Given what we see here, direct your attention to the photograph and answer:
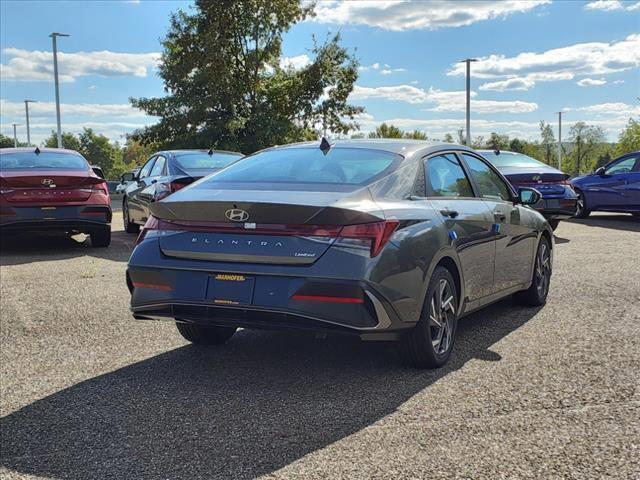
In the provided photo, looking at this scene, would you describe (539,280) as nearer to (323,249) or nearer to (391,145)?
(391,145)

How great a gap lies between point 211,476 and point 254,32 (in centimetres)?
3575

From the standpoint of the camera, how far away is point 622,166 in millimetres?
16281

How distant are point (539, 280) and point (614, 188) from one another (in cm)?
1057

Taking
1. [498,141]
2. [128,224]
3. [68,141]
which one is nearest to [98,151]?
[68,141]

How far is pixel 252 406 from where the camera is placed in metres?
4.08

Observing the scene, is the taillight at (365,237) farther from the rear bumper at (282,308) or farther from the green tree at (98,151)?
the green tree at (98,151)

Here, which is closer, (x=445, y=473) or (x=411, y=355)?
(x=445, y=473)

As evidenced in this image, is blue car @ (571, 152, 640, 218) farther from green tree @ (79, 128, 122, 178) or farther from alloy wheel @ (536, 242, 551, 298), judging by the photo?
green tree @ (79, 128, 122, 178)

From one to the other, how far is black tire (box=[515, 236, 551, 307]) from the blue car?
358 inches

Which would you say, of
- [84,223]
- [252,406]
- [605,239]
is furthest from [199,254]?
[605,239]

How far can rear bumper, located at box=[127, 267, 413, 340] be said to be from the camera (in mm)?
4035

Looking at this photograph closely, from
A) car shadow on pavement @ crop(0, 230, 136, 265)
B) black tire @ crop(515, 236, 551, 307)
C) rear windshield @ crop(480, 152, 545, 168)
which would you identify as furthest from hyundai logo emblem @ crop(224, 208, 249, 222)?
rear windshield @ crop(480, 152, 545, 168)

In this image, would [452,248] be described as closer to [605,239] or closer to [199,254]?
[199,254]

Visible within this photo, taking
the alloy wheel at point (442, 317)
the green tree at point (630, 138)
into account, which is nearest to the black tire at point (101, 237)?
the alloy wheel at point (442, 317)
